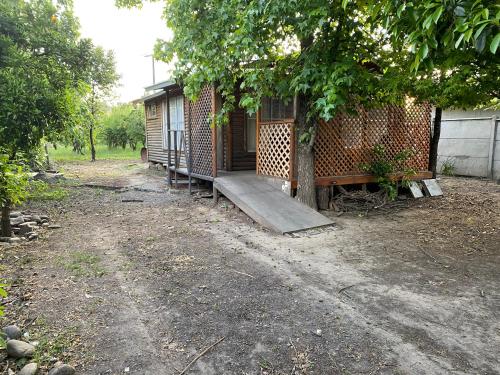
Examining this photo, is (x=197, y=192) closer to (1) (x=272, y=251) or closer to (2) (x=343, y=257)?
(1) (x=272, y=251)

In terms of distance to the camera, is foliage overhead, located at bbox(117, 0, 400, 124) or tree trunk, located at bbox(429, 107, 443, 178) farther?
tree trunk, located at bbox(429, 107, 443, 178)

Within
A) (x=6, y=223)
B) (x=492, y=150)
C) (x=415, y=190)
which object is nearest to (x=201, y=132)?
(x=6, y=223)

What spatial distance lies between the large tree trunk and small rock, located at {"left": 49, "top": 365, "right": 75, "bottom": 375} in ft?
15.3

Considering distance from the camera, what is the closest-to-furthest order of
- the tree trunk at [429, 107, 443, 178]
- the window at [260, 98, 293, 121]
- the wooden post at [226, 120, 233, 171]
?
the tree trunk at [429, 107, 443, 178] → the window at [260, 98, 293, 121] → the wooden post at [226, 120, 233, 171]

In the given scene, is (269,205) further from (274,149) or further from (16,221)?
(16,221)

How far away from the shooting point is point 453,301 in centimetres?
308

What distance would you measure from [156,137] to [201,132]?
5.35m

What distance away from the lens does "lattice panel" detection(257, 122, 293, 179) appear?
6.48 m

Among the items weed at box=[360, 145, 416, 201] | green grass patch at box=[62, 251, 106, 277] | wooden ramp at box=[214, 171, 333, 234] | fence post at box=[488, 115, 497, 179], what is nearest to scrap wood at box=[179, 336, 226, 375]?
green grass patch at box=[62, 251, 106, 277]

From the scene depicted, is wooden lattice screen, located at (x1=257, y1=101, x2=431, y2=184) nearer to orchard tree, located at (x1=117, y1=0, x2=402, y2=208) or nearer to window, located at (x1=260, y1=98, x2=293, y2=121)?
orchard tree, located at (x1=117, y1=0, x2=402, y2=208)

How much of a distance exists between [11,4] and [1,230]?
12.1 ft

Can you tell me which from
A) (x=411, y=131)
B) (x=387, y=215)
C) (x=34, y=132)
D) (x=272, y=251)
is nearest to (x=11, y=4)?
(x=34, y=132)

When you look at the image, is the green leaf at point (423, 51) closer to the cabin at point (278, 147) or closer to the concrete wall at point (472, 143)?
the cabin at point (278, 147)

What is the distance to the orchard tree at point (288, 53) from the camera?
447 centimetres
